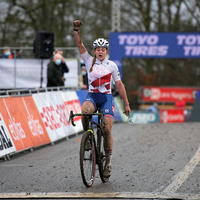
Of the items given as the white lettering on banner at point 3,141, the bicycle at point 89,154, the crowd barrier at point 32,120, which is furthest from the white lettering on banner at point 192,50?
the bicycle at point 89,154

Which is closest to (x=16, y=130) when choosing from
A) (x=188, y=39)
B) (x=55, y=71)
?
(x=55, y=71)

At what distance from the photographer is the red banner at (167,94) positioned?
126 feet

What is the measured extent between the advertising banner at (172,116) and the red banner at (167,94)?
537 inches

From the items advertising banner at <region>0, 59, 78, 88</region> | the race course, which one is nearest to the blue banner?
advertising banner at <region>0, 59, 78, 88</region>

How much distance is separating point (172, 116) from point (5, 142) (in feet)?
50.5

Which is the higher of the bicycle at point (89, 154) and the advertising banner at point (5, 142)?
the bicycle at point (89, 154)

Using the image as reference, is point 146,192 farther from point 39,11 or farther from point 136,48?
point 39,11

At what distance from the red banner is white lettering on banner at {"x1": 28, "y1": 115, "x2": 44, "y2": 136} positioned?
2701cm

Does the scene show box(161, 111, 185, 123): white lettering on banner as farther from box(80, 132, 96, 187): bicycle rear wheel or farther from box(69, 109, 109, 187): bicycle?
box(80, 132, 96, 187): bicycle rear wheel

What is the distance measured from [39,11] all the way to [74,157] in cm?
2871

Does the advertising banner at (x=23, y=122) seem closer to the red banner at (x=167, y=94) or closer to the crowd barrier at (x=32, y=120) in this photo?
the crowd barrier at (x=32, y=120)

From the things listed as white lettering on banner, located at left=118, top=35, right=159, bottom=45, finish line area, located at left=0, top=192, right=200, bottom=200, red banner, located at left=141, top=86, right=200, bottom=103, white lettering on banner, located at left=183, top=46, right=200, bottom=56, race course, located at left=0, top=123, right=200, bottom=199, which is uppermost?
white lettering on banner, located at left=118, top=35, right=159, bottom=45

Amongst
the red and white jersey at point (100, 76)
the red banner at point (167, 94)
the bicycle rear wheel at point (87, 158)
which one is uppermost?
the red and white jersey at point (100, 76)

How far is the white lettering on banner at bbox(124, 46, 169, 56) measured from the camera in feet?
79.5
